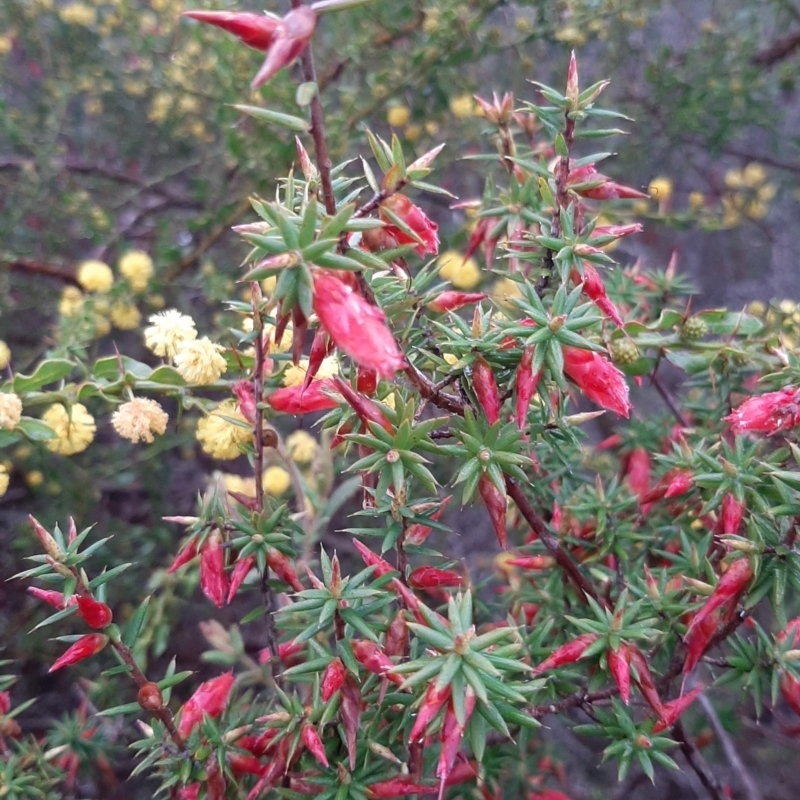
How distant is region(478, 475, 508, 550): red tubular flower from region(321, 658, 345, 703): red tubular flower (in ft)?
0.82

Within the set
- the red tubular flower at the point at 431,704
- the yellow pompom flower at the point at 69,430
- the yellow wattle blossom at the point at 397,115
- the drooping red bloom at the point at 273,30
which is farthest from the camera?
the yellow wattle blossom at the point at 397,115

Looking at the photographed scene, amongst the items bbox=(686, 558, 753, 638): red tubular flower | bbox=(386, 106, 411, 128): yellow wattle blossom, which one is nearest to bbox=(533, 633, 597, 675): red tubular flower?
bbox=(686, 558, 753, 638): red tubular flower

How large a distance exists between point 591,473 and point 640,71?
7.48 feet

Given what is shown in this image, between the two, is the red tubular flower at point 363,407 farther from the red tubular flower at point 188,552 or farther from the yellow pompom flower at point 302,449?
the yellow pompom flower at point 302,449

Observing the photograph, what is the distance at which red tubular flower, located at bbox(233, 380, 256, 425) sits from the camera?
0.88 meters

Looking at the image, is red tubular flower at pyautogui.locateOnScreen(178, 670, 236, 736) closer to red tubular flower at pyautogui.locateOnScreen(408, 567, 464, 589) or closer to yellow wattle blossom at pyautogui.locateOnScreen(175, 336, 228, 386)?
red tubular flower at pyautogui.locateOnScreen(408, 567, 464, 589)

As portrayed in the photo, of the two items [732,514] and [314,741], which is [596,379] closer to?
[732,514]

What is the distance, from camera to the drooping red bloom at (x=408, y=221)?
659 millimetres

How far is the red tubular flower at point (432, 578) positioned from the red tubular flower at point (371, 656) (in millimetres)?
101

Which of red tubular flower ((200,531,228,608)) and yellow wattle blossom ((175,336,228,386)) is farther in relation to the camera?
yellow wattle blossom ((175,336,228,386))

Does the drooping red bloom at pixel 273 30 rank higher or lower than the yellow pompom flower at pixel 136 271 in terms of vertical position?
higher

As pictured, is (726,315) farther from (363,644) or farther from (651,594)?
(363,644)

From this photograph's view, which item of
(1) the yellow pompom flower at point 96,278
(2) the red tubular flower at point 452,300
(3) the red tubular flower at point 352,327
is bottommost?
(1) the yellow pompom flower at point 96,278

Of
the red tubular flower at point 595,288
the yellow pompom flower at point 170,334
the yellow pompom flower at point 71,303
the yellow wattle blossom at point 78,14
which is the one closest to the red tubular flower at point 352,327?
the red tubular flower at point 595,288
